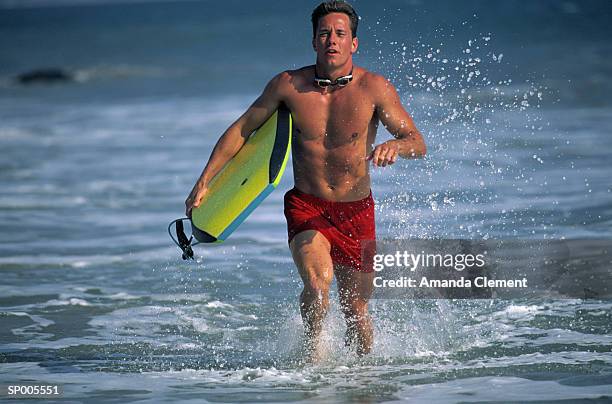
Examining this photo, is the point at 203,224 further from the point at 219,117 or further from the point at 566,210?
the point at 219,117

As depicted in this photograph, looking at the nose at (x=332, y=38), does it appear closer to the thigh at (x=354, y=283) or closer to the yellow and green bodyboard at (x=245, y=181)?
the yellow and green bodyboard at (x=245, y=181)

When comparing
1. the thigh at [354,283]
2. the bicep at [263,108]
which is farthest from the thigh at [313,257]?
the bicep at [263,108]

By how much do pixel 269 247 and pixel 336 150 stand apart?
357 cm

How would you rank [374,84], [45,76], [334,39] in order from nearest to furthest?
[334,39] < [374,84] < [45,76]

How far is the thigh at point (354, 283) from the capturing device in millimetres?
6402

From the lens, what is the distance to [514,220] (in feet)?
31.6

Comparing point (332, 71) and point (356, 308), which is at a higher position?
point (332, 71)

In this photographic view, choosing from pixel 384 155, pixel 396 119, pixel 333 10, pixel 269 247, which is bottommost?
pixel 269 247

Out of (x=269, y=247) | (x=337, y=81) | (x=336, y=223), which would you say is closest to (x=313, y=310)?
(x=336, y=223)

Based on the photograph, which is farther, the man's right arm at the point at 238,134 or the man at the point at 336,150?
the man's right arm at the point at 238,134

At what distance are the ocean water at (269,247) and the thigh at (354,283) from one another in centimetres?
23


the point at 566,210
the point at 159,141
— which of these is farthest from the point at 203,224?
the point at 159,141

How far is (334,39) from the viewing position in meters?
6.21

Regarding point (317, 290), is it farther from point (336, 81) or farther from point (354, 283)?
point (336, 81)
